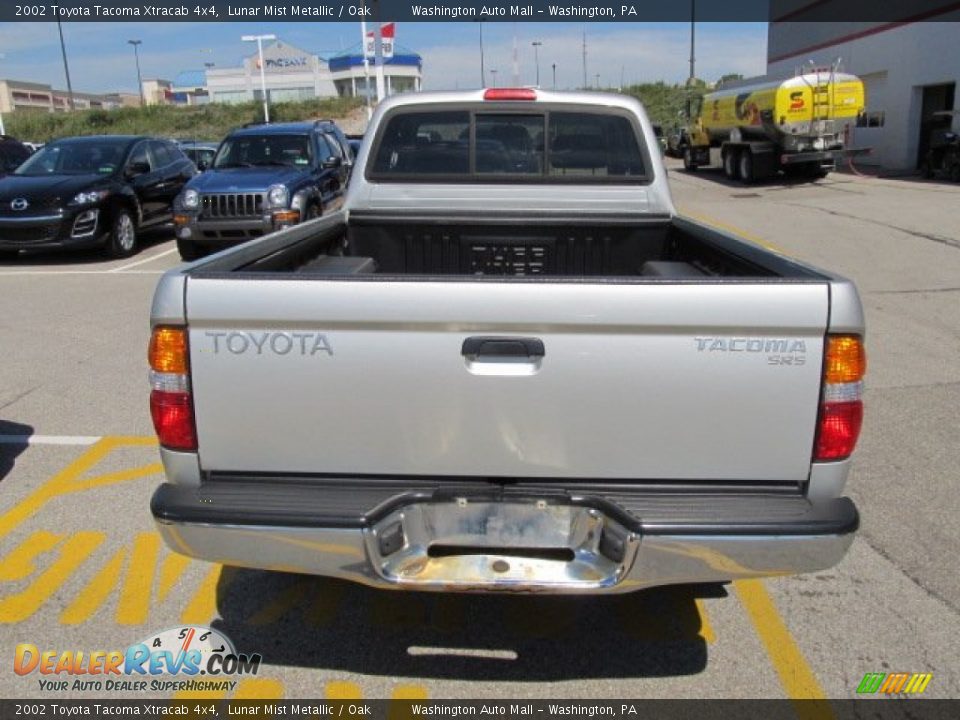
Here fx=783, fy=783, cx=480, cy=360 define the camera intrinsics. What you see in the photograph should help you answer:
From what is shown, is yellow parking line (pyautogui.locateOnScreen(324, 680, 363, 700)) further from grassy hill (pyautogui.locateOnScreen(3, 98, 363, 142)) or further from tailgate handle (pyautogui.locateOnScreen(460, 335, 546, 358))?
grassy hill (pyautogui.locateOnScreen(3, 98, 363, 142))

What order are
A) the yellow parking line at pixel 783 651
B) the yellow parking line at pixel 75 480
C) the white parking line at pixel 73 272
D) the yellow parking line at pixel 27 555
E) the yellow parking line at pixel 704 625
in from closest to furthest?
the yellow parking line at pixel 783 651
the yellow parking line at pixel 704 625
the yellow parking line at pixel 27 555
the yellow parking line at pixel 75 480
the white parking line at pixel 73 272

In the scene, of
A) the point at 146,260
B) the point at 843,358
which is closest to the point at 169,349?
the point at 843,358

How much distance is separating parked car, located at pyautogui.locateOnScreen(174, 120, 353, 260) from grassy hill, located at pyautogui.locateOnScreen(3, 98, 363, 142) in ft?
152

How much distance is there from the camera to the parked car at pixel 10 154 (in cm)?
1551

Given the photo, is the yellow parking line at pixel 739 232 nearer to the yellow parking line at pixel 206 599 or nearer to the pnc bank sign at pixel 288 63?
the yellow parking line at pixel 206 599

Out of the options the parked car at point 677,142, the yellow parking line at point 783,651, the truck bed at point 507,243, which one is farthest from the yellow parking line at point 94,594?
the parked car at point 677,142

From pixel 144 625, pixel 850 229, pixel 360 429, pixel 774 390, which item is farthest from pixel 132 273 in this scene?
pixel 850 229

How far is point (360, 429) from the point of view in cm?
241

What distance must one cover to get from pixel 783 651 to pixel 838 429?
1088 mm

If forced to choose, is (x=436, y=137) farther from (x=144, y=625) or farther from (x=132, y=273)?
(x=132, y=273)

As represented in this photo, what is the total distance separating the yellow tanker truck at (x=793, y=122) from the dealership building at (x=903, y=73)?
99 centimetres

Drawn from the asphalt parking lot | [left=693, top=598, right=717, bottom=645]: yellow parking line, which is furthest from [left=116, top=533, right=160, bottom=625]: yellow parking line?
[left=693, top=598, right=717, bottom=645]: yellow parking line

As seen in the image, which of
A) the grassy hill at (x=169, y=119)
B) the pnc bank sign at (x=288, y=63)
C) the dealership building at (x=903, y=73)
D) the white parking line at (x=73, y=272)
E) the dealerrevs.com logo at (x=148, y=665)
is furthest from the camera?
the pnc bank sign at (x=288, y=63)

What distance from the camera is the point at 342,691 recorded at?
2777 millimetres
